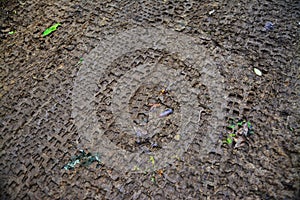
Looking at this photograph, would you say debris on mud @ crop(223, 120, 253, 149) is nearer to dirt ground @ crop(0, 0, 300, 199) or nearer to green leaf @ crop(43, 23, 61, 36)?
dirt ground @ crop(0, 0, 300, 199)

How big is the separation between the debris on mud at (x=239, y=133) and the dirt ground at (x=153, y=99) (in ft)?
0.09

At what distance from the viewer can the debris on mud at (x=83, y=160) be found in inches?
67.8

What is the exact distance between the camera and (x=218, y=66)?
1.95 meters

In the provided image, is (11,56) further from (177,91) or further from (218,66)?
(218,66)

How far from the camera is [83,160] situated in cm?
174

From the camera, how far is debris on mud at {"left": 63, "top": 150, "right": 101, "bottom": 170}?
1722 mm

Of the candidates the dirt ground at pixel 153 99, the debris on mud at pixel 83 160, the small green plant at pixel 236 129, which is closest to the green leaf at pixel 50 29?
the dirt ground at pixel 153 99

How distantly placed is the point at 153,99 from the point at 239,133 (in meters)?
0.56

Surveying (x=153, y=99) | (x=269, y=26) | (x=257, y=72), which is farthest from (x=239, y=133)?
(x=269, y=26)

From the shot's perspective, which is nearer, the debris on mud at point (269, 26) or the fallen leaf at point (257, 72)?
the fallen leaf at point (257, 72)

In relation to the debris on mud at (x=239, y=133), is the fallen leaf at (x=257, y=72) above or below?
above

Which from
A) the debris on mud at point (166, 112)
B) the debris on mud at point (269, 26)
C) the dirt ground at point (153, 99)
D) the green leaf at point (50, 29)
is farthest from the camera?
the green leaf at point (50, 29)

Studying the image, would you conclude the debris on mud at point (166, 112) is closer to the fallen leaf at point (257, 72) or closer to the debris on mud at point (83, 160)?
the debris on mud at point (83, 160)

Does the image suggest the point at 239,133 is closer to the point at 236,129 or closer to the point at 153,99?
the point at 236,129
